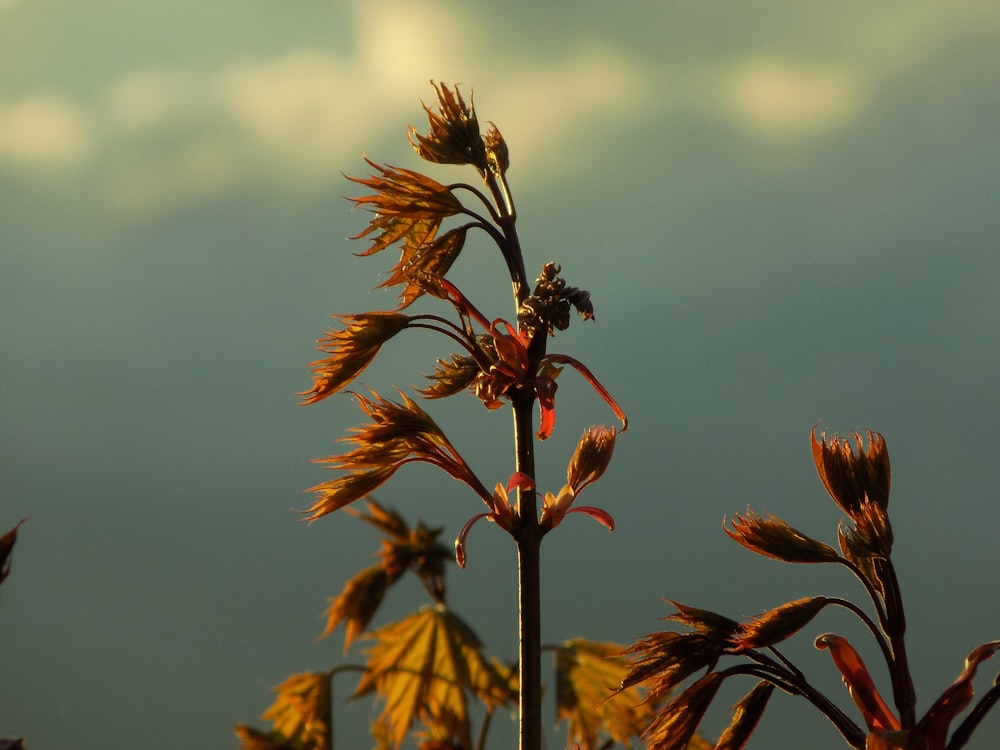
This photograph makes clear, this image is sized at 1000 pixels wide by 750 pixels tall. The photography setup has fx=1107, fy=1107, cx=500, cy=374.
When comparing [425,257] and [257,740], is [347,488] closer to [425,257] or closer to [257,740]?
[425,257]

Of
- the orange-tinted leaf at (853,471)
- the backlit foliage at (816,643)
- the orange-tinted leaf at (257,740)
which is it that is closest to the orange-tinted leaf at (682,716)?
the backlit foliage at (816,643)

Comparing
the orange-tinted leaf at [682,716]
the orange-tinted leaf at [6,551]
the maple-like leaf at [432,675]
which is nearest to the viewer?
the orange-tinted leaf at [6,551]

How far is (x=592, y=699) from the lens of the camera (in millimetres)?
1479

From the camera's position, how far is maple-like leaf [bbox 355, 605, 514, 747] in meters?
1.45

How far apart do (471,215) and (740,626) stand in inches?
15.4

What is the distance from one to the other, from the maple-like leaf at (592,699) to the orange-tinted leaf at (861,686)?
686mm

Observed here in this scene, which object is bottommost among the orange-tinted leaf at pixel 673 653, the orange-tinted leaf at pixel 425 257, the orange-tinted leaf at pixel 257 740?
the orange-tinted leaf at pixel 257 740

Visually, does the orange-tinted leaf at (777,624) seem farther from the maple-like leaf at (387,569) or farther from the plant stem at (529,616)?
the maple-like leaf at (387,569)

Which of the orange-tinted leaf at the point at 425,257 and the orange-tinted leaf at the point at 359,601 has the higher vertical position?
the orange-tinted leaf at the point at 425,257

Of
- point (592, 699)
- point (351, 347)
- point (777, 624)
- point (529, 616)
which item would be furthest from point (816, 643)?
point (592, 699)

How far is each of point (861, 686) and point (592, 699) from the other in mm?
733

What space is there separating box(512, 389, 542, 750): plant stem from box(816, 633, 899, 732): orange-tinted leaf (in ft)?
0.70

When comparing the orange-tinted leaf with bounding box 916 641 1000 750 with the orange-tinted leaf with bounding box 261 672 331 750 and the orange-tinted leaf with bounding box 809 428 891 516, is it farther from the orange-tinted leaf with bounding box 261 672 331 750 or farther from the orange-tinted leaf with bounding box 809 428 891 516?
the orange-tinted leaf with bounding box 261 672 331 750

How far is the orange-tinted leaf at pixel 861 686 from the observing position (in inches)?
30.9
